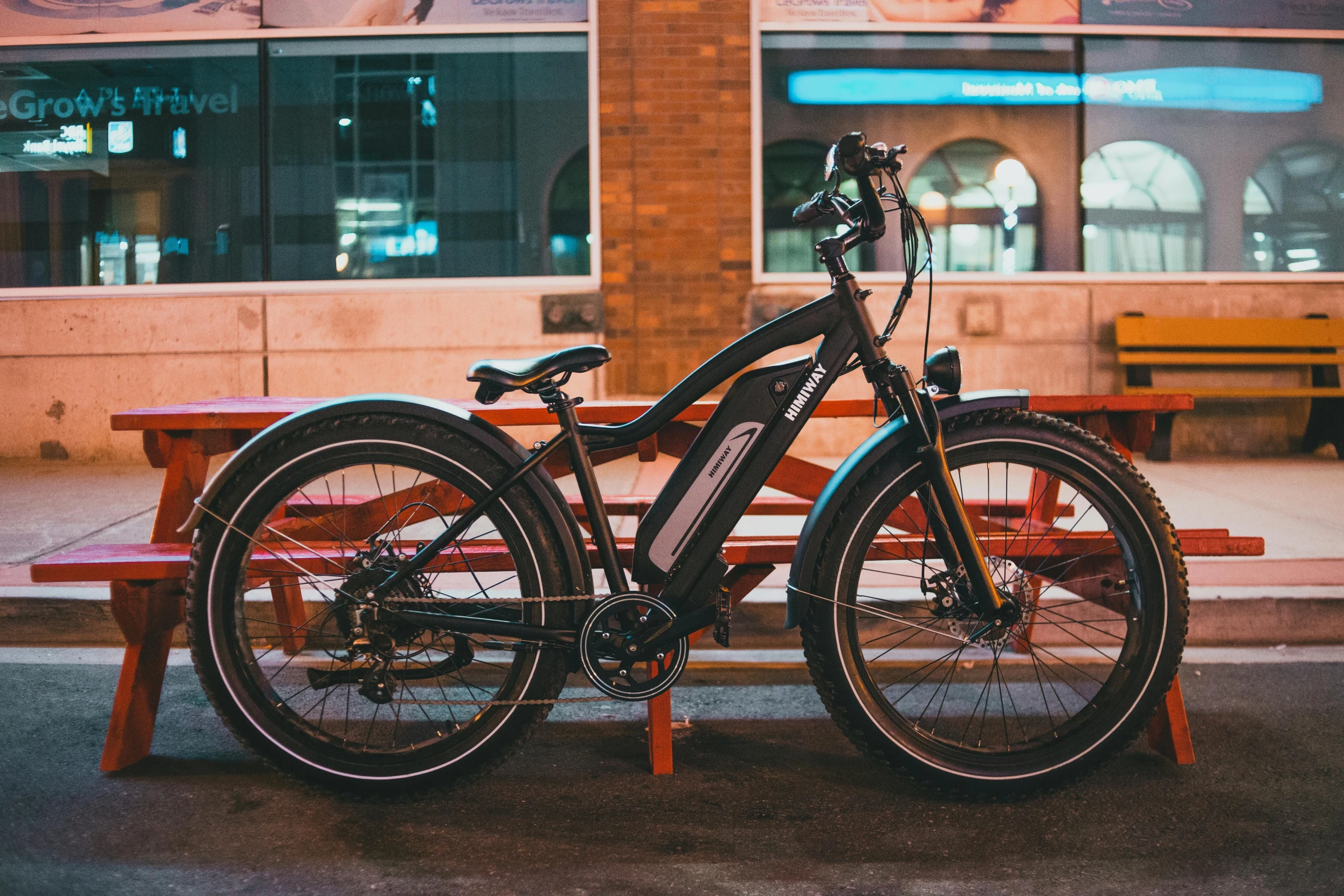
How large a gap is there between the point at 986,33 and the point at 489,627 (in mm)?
7179

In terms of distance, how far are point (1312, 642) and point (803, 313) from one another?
2820mm

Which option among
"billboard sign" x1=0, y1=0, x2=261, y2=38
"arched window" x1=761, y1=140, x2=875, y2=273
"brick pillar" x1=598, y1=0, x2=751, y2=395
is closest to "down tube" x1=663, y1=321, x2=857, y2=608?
"brick pillar" x1=598, y1=0, x2=751, y2=395

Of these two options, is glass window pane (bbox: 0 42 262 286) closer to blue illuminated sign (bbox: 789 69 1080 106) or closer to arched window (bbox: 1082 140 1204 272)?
blue illuminated sign (bbox: 789 69 1080 106)

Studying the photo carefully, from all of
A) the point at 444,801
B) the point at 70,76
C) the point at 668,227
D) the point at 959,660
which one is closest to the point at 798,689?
the point at 959,660

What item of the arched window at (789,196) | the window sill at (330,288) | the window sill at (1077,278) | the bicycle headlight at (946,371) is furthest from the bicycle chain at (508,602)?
the arched window at (789,196)

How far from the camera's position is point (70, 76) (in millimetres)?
8125

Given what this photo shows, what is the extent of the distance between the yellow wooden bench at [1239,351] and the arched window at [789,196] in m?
2.09

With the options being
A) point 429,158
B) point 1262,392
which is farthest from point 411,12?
point 1262,392

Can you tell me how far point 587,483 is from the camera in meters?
2.64

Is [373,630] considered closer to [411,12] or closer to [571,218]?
[571,218]

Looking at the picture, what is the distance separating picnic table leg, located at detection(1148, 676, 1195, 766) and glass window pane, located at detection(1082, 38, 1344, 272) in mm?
6041

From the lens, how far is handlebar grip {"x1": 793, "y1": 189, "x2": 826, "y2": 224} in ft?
8.50

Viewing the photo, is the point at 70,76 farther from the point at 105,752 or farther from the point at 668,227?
the point at 105,752

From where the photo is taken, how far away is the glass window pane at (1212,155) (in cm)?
824
